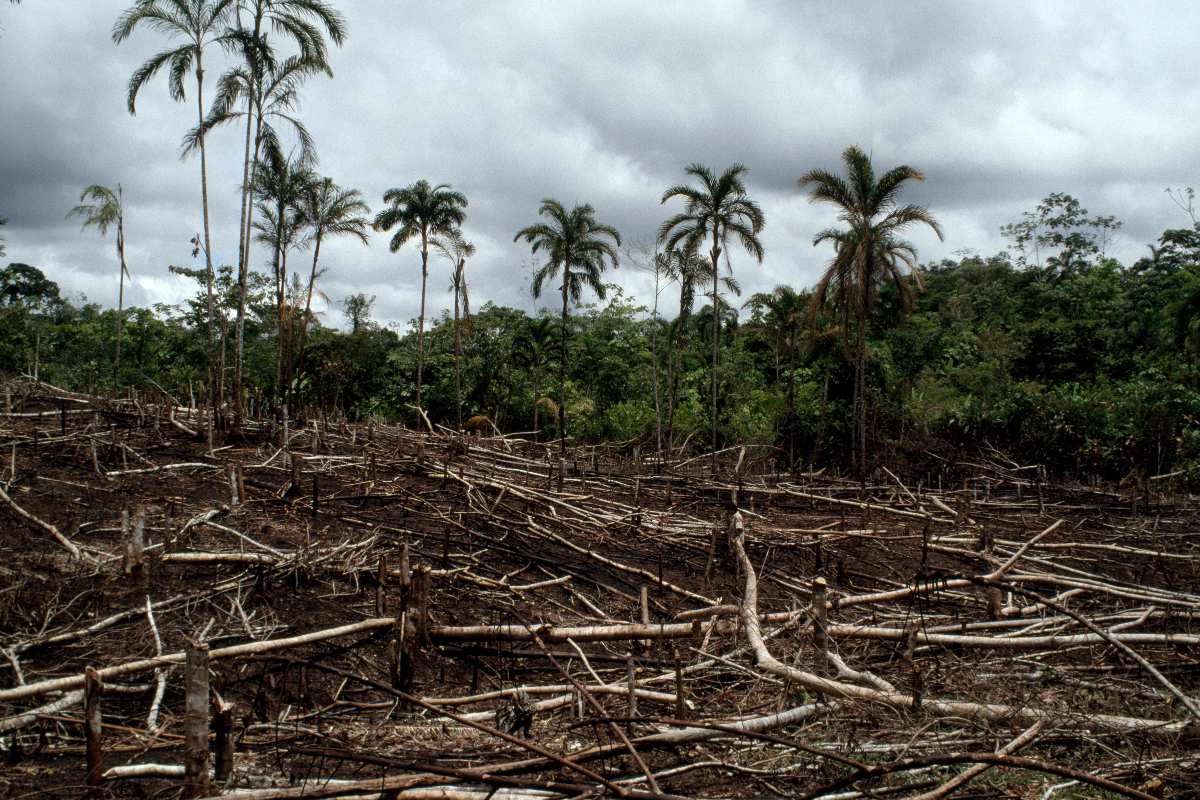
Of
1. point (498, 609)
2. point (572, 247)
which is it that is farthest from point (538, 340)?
point (498, 609)

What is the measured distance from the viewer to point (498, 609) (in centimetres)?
530

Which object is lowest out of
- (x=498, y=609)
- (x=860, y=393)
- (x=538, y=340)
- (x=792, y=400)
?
(x=498, y=609)

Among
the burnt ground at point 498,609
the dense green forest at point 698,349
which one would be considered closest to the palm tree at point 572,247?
the dense green forest at point 698,349

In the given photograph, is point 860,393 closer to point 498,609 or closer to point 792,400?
point 792,400

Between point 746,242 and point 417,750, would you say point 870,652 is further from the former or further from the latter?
point 746,242

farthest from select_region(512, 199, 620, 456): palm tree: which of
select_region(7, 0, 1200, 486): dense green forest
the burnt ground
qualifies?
the burnt ground

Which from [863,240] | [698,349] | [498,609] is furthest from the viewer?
[698,349]

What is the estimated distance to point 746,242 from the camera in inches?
974

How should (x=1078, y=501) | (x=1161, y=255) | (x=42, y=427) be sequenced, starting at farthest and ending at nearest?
1. (x=1161, y=255)
2. (x=1078, y=501)
3. (x=42, y=427)

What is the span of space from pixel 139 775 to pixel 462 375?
1061 inches

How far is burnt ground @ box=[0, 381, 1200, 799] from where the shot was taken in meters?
3.50

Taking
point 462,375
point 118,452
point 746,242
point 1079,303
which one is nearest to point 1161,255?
point 1079,303

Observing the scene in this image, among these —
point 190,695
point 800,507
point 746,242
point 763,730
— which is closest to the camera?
point 190,695

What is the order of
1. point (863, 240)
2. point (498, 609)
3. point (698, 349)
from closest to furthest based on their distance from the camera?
point (498, 609) < point (863, 240) < point (698, 349)
